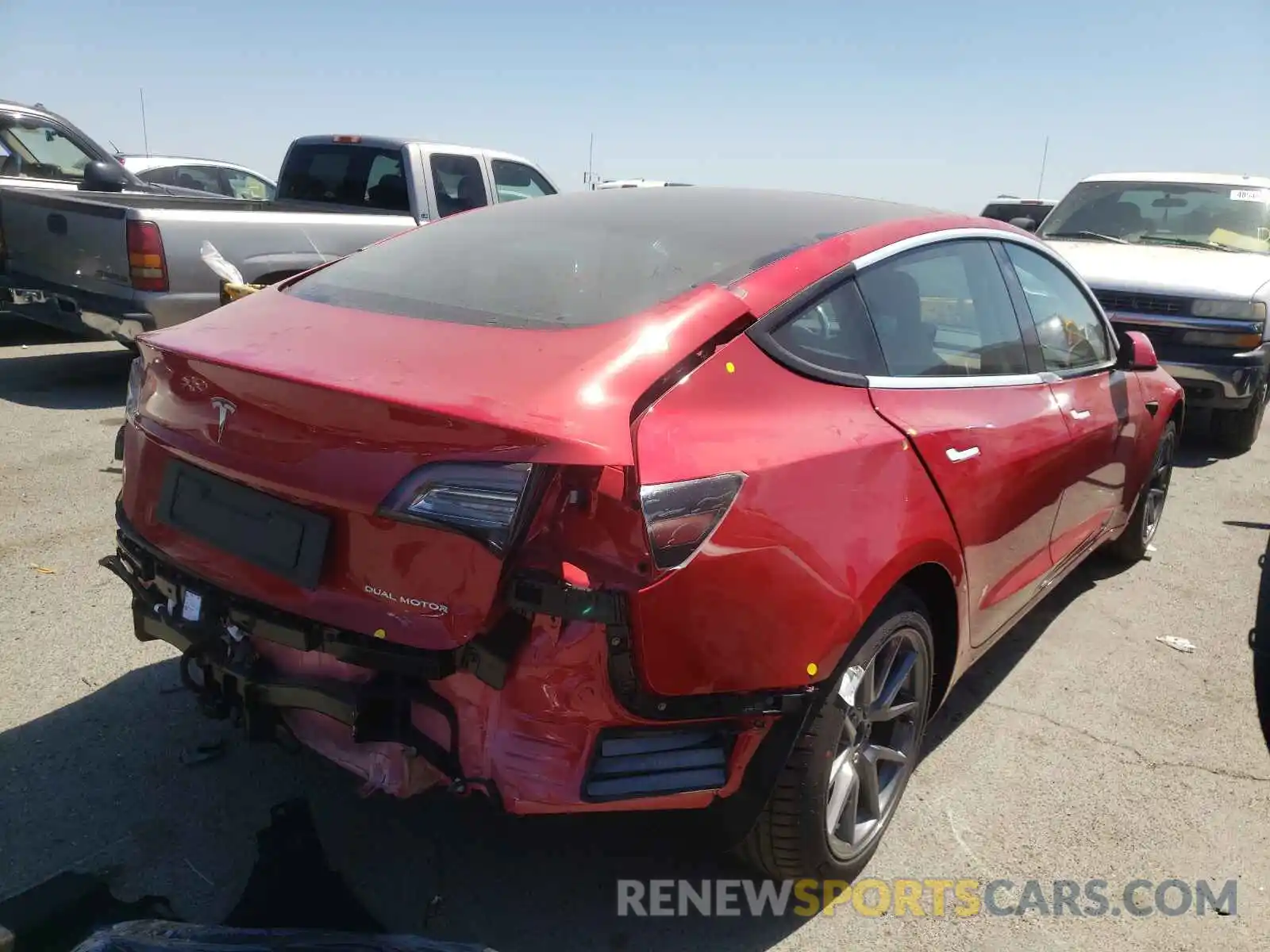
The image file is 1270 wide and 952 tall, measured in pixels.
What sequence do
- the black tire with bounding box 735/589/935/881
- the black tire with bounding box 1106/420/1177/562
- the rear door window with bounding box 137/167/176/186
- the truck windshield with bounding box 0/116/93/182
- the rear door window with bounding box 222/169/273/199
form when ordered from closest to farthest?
the black tire with bounding box 735/589/935/881 < the black tire with bounding box 1106/420/1177/562 < the truck windshield with bounding box 0/116/93/182 < the rear door window with bounding box 137/167/176/186 < the rear door window with bounding box 222/169/273/199

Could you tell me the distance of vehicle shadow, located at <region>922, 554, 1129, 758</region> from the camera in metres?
3.56

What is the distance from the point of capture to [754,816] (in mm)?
2275

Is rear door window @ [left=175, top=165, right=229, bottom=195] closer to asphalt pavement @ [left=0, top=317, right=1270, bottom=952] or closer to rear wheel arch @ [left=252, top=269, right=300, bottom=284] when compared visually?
rear wheel arch @ [left=252, top=269, right=300, bottom=284]

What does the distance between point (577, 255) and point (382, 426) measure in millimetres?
Answer: 1010

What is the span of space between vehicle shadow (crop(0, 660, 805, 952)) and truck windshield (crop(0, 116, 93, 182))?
767 cm

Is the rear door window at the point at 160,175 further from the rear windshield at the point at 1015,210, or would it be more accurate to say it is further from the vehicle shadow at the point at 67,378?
the rear windshield at the point at 1015,210

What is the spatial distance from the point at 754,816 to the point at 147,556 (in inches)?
62.7

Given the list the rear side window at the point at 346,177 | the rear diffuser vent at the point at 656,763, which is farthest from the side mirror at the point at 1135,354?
the rear side window at the point at 346,177

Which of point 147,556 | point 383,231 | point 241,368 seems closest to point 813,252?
point 241,368

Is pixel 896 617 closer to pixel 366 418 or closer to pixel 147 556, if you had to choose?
pixel 366 418

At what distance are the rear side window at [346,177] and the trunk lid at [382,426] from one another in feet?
20.6

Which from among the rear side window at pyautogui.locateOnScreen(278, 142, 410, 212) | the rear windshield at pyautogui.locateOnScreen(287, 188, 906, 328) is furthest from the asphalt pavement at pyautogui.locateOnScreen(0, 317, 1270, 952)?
the rear side window at pyautogui.locateOnScreen(278, 142, 410, 212)

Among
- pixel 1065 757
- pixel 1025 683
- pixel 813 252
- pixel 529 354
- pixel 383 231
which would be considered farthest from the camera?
pixel 383 231

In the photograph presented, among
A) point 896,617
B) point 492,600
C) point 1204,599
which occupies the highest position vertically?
point 492,600
